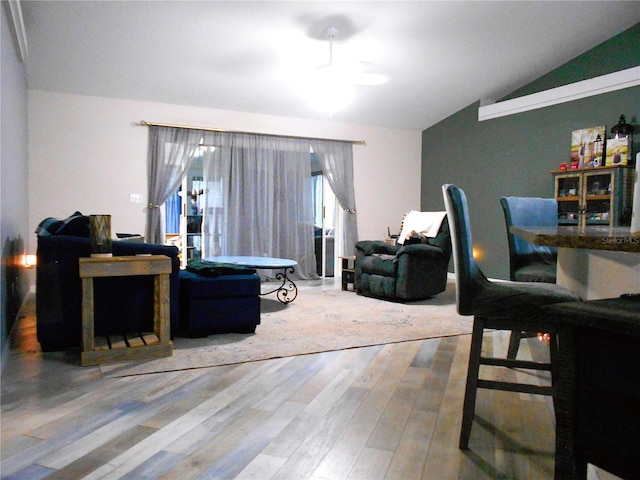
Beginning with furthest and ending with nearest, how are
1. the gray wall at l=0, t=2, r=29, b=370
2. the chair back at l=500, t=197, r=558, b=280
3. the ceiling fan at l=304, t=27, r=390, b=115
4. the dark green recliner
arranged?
the dark green recliner → the ceiling fan at l=304, t=27, r=390, b=115 → the gray wall at l=0, t=2, r=29, b=370 → the chair back at l=500, t=197, r=558, b=280

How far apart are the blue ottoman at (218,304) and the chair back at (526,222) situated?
1816 millimetres

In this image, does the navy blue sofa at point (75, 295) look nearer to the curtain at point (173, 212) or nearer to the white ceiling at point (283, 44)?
the white ceiling at point (283, 44)

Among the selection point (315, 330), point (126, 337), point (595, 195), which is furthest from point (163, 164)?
point (595, 195)

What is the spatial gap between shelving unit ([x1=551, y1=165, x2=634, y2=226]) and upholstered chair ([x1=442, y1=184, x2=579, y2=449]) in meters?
3.10

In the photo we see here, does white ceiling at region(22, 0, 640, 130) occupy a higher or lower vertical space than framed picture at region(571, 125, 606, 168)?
higher

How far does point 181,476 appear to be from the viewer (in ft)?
A: 5.06

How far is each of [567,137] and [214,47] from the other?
13.8 ft

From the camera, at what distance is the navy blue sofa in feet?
9.24

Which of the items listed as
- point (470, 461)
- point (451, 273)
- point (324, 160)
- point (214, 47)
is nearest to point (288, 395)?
point (470, 461)

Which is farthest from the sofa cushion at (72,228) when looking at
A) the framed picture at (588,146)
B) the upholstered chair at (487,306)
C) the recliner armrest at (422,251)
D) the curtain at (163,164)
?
the framed picture at (588,146)

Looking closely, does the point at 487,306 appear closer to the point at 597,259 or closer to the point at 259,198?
the point at 597,259

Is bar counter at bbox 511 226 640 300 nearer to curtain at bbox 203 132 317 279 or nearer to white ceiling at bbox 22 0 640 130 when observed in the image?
white ceiling at bbox 22 0 640 130

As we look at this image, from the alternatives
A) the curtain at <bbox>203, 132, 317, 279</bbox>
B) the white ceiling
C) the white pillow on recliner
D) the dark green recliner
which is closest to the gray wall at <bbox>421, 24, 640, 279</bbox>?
the white ceiling

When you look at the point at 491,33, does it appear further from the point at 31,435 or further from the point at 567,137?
the point at 31,435
